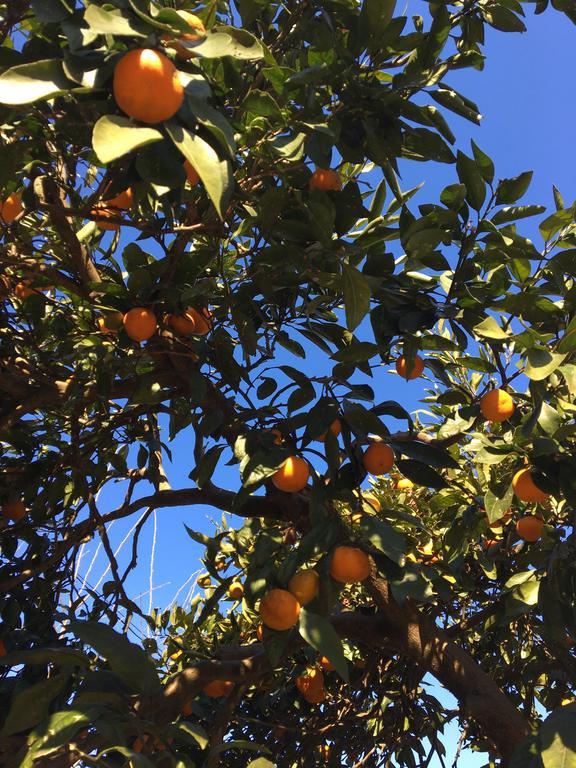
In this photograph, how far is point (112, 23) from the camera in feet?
3.03

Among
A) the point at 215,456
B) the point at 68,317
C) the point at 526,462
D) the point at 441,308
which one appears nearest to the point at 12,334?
the point at 68,317

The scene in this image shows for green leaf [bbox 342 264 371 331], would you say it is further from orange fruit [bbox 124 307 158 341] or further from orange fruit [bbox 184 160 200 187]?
orange fruit [bbox 124 307 158 341]

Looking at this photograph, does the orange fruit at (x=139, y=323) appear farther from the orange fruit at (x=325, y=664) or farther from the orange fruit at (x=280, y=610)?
the orange fruit at (x=325, y=664)

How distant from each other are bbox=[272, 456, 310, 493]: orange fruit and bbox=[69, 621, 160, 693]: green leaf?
525mm

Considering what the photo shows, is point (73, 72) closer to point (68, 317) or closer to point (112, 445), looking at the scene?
point (68, 317)

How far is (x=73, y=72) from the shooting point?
0.95 metres

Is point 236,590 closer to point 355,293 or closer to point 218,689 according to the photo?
point 218,689

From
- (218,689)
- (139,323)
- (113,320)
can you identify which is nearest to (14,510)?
(218,689)

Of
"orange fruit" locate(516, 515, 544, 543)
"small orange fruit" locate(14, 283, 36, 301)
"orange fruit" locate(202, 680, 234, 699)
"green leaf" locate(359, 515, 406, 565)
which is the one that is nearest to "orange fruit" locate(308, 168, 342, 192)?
"green leaf" locate(359, 515, 406, 565)

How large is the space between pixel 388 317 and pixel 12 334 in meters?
1.36

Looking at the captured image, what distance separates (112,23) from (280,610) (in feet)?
3.95

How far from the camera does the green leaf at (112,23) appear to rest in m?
0.89

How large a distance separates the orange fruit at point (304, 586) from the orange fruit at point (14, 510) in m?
1.37

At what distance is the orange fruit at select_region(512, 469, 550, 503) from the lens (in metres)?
1.75
